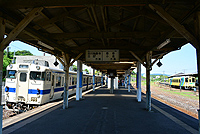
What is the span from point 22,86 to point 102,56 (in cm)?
557

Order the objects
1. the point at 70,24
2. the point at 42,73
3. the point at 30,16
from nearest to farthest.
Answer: the point at 30,16
the point at 70,24
the point at 42,73

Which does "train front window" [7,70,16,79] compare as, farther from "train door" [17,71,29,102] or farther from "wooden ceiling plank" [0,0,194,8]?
"wooden ceiling plank" [0,0,194,8]

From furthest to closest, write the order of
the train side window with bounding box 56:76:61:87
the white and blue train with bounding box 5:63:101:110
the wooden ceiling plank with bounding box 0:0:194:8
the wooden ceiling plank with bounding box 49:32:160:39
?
the train side window with bounding box 56:76:61:87
the white and blue train with bounding box 5:63:101:110
the wooden ceiling plank with bounding box 49:32:160:39
the wooden ceiling plank with bounding box 0:0:194:8

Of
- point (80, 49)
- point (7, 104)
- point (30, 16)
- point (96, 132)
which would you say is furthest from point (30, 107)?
point (30, 16)

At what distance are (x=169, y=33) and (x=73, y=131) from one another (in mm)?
4757

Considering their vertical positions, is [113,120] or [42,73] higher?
[42,73]

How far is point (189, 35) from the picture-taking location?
3832 millimetres

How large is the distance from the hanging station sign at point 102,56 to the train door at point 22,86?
182 inches

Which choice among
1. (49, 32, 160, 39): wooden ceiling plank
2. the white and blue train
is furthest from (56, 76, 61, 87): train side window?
(49, 32, 160, 39): wooden ceiling plank

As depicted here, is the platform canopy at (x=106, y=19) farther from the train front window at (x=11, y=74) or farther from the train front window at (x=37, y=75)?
the train front window at (x=11, y=74)

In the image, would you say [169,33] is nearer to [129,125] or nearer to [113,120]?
[129,125]

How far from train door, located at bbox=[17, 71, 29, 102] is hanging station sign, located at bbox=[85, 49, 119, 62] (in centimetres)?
463

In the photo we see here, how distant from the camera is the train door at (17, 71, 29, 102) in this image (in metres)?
9.29

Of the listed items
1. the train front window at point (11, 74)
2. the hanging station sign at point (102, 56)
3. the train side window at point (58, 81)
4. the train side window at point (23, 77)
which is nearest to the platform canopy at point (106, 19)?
the hanging station sign at point (102, 56)
